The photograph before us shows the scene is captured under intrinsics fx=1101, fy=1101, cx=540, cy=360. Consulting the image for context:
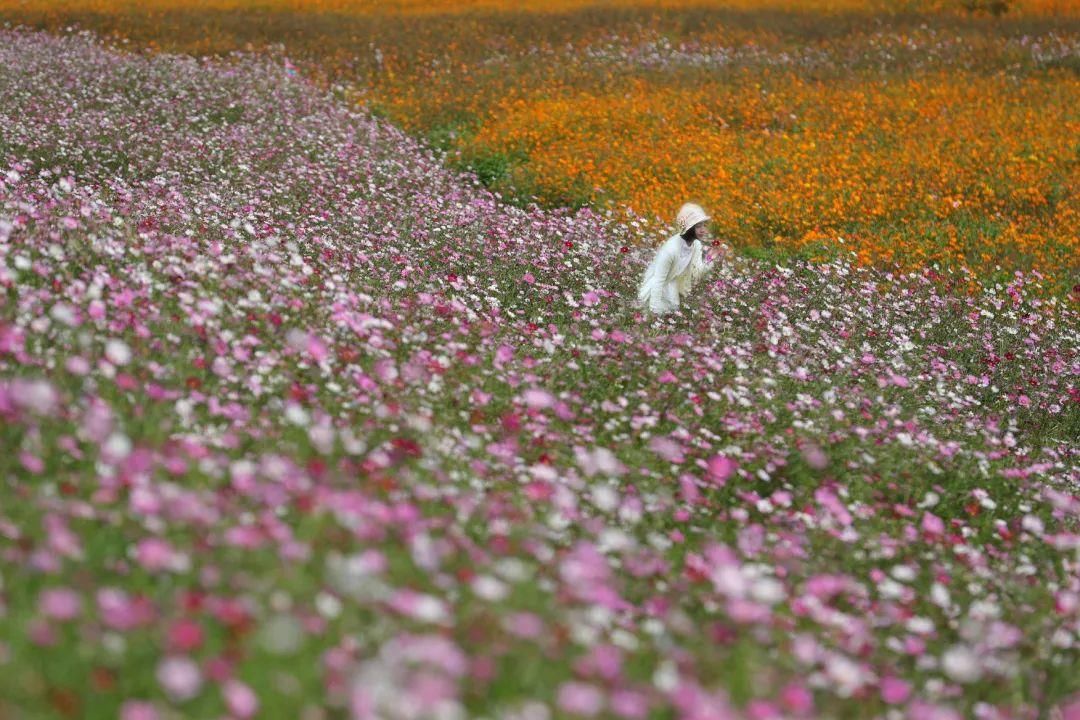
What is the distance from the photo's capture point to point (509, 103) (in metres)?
20.9

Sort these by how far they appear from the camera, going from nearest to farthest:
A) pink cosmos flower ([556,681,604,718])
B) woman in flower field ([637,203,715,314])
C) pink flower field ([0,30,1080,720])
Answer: pink cosmos flower ([556,681,604,718]) → pink flower field ([0,30,1080,720]) → woman in flower field ([637,203,715,314])

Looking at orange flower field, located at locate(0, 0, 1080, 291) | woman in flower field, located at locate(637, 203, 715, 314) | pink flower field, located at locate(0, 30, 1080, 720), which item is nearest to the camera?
pink flower field, located at locate(0, 30, 1080, 720)

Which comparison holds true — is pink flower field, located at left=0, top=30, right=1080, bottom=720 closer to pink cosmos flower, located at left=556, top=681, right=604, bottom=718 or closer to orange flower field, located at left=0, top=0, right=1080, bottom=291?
pink cosmos flower, located at left=556, top=681, right=604, bottom=718

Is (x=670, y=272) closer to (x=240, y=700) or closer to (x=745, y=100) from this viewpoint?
(x=240, y=700)

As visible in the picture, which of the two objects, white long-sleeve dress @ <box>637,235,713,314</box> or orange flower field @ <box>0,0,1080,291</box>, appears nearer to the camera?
white long-sleeve dress @ <box>637,235,713,314</box>

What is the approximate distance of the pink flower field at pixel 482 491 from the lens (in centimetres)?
262

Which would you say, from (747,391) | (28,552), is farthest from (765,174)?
(28,552)

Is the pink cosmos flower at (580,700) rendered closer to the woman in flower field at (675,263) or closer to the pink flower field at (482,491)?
the pink flower field at (482,491)

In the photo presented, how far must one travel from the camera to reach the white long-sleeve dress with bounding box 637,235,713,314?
9250mm

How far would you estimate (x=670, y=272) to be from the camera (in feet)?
30.8

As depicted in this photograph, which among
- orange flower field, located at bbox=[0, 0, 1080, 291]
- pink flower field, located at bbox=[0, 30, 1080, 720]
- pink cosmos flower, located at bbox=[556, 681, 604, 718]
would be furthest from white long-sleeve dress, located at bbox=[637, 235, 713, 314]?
pink cosmos flower, located at bbox=[556, 681, 604, 718]

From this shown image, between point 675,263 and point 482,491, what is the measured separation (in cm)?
533

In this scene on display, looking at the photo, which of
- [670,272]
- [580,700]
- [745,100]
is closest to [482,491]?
[580,700]

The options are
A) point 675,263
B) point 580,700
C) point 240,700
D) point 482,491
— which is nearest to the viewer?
point 240,700
